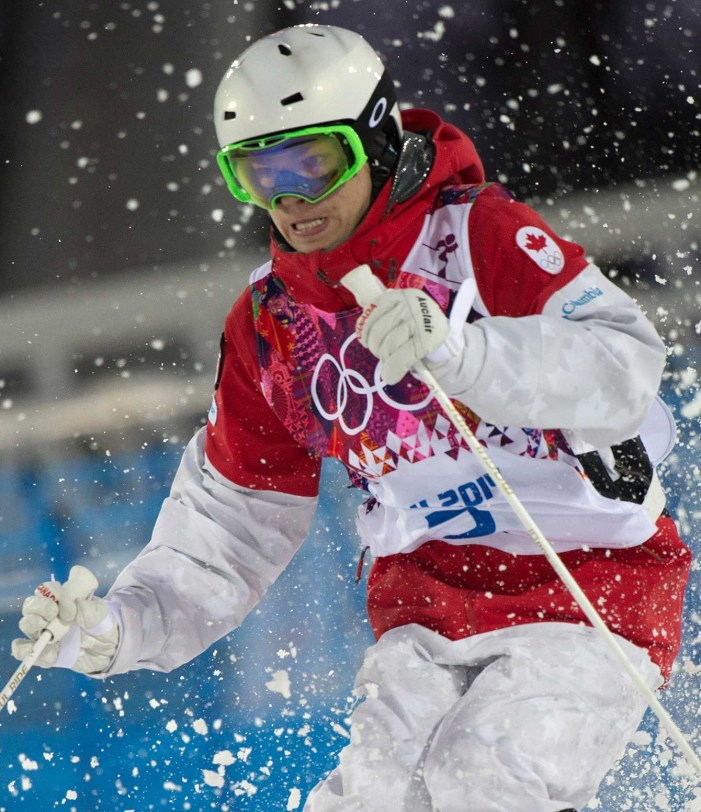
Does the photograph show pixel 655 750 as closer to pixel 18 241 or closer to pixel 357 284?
pixel 357 284

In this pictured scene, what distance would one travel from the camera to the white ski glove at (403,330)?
2.00m

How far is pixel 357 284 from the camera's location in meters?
2.11

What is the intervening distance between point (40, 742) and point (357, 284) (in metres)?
3.09

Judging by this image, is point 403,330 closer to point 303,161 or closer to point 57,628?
point 303,161

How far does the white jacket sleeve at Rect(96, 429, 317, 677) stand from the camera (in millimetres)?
2773

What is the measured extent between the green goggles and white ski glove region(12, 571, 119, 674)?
36.4 inches

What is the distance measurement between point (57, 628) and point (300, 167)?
1.06 metres

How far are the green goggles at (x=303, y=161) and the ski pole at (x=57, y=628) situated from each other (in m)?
0.87

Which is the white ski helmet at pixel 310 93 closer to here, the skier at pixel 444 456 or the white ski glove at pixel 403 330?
the skier at pixel 444 456

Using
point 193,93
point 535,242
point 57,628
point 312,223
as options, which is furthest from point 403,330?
point 193,93

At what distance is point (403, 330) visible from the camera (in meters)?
2.01

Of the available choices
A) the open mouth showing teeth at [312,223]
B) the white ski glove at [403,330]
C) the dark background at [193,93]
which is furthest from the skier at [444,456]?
the dark background at [193,93]

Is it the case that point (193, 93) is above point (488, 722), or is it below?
below

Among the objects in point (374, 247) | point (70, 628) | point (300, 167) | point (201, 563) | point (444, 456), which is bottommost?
point (201, 563)
